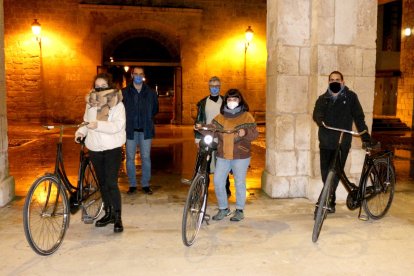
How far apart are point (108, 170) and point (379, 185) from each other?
2831mm

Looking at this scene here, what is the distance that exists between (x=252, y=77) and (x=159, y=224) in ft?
42.3

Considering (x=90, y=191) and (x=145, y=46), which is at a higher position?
(x=145, y=46)

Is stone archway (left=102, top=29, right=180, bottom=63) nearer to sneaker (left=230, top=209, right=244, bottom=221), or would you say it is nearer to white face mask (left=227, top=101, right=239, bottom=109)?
white face mask (left=227, top=101, right=239, bottom=109)

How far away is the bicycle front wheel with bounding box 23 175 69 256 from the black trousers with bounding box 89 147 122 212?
20.6 inches

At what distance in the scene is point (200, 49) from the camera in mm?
16562

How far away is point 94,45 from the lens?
52.1 ft

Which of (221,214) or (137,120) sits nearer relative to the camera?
(221,214)

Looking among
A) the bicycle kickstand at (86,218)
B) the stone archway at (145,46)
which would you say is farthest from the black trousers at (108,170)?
the stone archway at (145,46)

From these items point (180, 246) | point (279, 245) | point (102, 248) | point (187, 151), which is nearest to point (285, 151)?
point (279, 245)

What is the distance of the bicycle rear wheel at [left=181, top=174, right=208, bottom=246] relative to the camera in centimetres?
391

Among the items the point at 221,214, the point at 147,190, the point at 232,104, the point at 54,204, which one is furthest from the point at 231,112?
the point at 147,190

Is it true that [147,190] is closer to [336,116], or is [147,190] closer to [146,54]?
[336,116]

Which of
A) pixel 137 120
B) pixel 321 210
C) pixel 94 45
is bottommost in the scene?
pixel 321 210

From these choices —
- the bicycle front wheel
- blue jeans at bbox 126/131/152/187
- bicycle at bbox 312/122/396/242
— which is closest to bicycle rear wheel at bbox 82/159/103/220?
the bicycle front wheel
